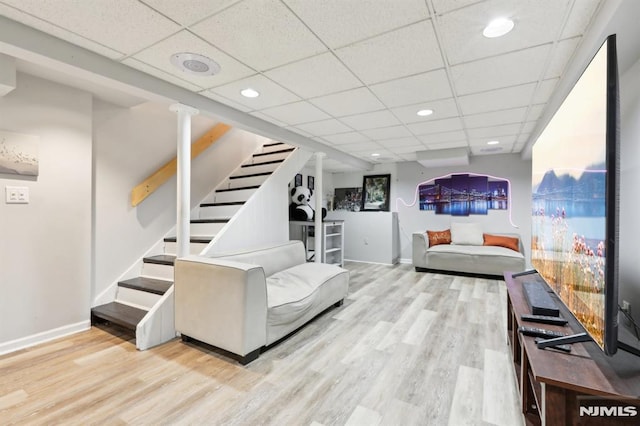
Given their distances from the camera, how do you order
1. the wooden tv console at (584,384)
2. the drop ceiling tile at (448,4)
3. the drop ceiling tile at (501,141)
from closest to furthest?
the wooden tv console at (584,384) < the drop ceiling tile at (448,4) < the drop ceiling tile at (501,141)

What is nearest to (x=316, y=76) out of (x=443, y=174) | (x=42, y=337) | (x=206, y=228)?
(x=206, y=228)

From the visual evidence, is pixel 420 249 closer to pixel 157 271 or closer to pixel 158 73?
pixel 157 271

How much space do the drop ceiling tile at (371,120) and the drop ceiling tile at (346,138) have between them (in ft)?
1.10

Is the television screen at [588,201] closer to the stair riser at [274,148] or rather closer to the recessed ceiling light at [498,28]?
the recessed ceiling light at [498,28]

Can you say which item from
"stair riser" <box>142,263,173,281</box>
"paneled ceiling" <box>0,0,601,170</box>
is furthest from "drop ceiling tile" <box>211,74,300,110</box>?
"stair riser" <box>142,263,173,281</box>

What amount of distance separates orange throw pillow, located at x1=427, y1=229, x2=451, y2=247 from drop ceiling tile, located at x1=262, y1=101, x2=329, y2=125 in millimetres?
3595

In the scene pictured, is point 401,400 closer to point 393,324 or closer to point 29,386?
point 393,324

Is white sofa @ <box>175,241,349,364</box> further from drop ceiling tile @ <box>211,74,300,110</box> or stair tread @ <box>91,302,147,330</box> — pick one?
drop ceiling tile @ <box>211,74,300,110</box>

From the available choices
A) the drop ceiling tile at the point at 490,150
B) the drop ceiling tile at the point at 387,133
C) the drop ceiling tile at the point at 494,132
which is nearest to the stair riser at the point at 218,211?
the drop ceiling tile at the point at 387,133

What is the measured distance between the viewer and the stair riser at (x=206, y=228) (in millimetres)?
3492

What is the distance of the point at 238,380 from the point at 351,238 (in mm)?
4744

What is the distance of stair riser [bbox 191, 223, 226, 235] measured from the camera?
3.49 m

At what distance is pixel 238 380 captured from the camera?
77.1 inches

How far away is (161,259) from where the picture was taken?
3.27 meters
